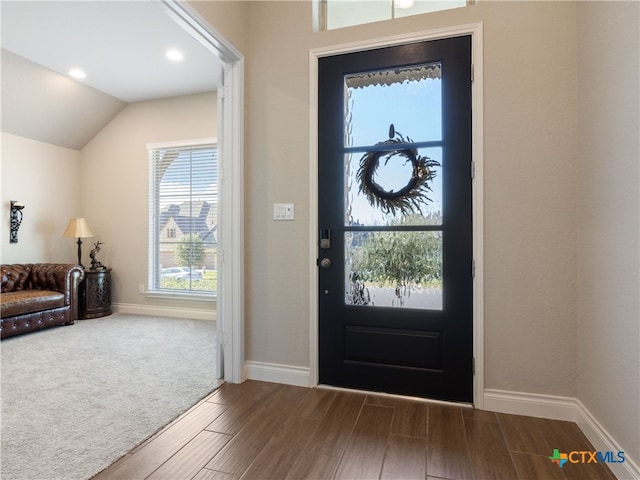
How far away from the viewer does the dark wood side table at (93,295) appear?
447 cm

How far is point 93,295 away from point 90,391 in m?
2.63

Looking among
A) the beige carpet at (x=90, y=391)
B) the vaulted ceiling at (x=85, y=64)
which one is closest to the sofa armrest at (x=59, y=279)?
the beige carpet at (x=90, y=391)

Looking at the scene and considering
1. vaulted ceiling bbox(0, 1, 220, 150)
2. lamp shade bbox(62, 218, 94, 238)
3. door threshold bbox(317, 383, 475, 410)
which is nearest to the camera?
door threshold bbox(317, 383, 475, 410)

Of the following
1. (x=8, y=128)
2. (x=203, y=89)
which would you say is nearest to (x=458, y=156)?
(x=203, y=89)

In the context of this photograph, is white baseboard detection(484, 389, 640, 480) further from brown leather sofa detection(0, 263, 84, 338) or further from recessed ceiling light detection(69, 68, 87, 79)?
recessed ceiling light detection(69, 68, 87, 79)

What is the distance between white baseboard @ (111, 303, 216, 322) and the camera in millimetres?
4500

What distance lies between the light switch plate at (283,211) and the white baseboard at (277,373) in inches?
43.5

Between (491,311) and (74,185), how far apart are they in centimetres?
582

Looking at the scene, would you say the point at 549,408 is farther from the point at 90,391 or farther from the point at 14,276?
the point at 14,276

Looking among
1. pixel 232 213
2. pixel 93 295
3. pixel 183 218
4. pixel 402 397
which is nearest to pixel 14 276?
pixel 93 295

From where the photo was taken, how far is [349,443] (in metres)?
1.73

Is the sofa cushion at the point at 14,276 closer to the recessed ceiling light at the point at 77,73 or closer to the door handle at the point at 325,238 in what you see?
the recessed ceiling light at the point at 77,73

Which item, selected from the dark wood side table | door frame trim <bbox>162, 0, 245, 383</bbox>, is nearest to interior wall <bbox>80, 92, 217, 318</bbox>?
the dark wood side table

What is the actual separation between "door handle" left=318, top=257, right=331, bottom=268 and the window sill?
256 cm
